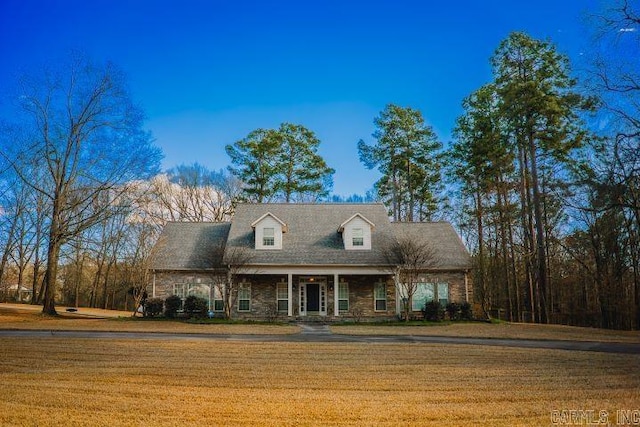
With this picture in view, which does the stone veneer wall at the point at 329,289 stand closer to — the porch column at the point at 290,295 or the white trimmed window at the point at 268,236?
the porch column at the point at 290,295

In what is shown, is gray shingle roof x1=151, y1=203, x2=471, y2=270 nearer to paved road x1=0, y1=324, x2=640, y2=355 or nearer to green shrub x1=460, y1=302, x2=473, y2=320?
green shrub x1=460, y1=302, x2=473, y2=320

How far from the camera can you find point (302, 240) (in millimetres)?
26172

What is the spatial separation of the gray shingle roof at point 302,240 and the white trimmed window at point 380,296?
173 cm

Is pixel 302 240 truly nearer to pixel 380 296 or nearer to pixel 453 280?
pixel 380 296

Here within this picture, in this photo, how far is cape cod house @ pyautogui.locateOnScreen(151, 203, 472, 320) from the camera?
24281 mm

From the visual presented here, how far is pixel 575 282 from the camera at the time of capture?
31688mm

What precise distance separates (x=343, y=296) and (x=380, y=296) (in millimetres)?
1952

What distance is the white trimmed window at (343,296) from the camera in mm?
25234

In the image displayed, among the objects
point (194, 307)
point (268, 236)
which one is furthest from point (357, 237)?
point (194, 307)

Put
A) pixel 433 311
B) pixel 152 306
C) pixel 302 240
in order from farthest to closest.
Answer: pixel 302 240 → pixel 152 306 → pixel 433 311

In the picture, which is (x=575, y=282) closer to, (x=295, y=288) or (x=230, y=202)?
(x=295, y=288)

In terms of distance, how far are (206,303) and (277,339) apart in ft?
36.4

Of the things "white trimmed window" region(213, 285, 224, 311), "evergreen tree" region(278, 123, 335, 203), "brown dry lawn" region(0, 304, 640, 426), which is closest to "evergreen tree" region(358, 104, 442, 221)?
"evergreen tree" region(278, 123, 335, 203)

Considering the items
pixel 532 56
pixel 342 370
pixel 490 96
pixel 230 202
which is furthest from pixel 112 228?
pixel 342 370
